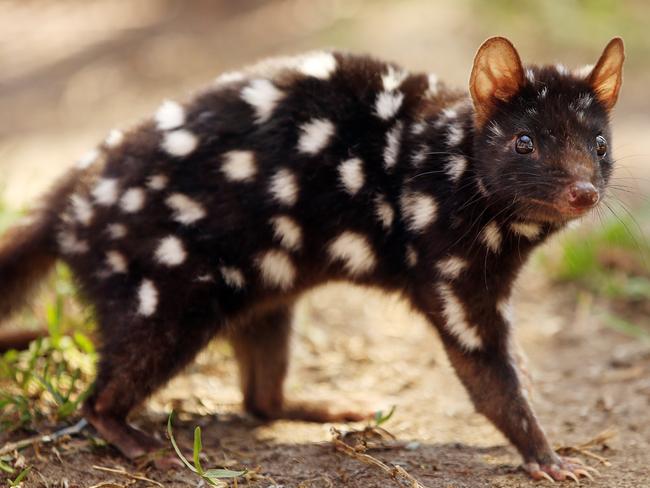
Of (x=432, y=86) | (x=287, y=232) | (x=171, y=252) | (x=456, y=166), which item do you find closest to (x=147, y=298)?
(x=171, y=252)

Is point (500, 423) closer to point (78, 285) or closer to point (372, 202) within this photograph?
point (372, 202)

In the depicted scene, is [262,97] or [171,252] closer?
[171,252]

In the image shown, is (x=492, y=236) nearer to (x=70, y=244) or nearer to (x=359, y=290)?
(x=359, y=290)

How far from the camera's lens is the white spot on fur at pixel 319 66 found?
3.76m

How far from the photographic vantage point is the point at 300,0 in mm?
10117

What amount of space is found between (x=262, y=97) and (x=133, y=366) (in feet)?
3.81

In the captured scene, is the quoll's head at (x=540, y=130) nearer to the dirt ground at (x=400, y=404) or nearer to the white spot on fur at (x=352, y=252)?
the white spot on fur at (x=352, y=252)

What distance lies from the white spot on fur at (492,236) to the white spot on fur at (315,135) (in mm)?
710

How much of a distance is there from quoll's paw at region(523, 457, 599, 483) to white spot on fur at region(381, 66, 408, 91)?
1.57 metres

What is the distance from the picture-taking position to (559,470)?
11.4 ft

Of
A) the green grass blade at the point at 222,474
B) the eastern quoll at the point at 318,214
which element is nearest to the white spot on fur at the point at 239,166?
the eastern quoll at the point at 318,214

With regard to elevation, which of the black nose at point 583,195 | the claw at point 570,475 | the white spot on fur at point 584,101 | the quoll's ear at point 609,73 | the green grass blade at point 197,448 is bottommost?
the claw at point 570,475

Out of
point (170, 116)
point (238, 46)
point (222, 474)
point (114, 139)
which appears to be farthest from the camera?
point (238, 46)

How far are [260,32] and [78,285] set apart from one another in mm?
6191
